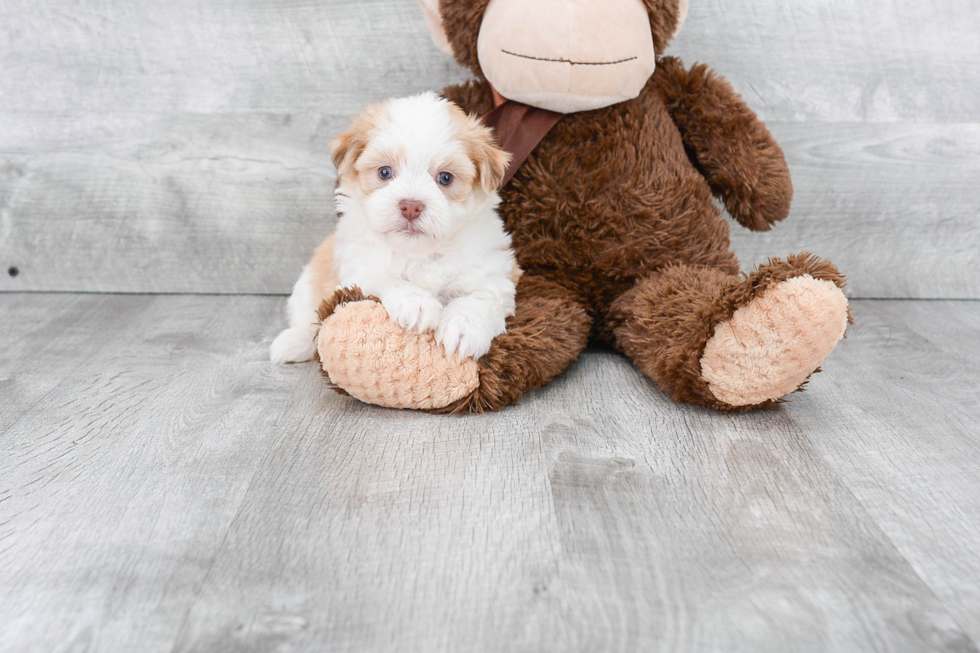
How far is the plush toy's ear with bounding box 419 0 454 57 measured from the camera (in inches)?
66.2

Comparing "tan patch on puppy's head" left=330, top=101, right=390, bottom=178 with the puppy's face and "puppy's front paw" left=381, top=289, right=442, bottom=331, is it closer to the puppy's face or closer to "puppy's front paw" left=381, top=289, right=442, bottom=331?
the puppy's face

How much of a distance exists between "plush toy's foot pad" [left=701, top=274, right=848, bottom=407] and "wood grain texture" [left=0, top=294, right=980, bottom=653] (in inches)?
2.8

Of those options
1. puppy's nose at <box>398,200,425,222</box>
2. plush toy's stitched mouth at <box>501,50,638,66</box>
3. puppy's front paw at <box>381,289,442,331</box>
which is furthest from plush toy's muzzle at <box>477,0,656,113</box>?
puppy's front paw at <box>381,289,442,331</box>

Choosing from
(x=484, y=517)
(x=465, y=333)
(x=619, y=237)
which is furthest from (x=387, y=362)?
(x=619, y=237)

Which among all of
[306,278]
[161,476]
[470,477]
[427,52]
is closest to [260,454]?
[161,476]

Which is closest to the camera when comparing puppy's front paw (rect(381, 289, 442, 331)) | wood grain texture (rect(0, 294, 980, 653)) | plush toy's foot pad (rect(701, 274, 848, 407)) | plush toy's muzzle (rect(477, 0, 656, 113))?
wood grain texture (rect(0, 294, 980, 653))

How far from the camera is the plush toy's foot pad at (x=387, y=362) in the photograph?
1363 millimetres

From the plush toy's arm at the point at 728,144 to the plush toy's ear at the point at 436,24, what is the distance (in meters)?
0.47

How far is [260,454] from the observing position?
4.16 ft

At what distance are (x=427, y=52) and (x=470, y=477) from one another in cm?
128

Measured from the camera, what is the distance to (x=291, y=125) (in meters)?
2.12

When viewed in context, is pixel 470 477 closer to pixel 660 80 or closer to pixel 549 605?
pixel 549 605

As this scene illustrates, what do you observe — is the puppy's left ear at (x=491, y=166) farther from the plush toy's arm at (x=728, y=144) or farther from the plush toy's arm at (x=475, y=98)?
the plush toy's arm at (x=728, y=144)

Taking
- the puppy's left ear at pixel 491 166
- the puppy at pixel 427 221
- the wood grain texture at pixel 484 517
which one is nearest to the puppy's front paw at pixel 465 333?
the puppy at pixel 427 221
